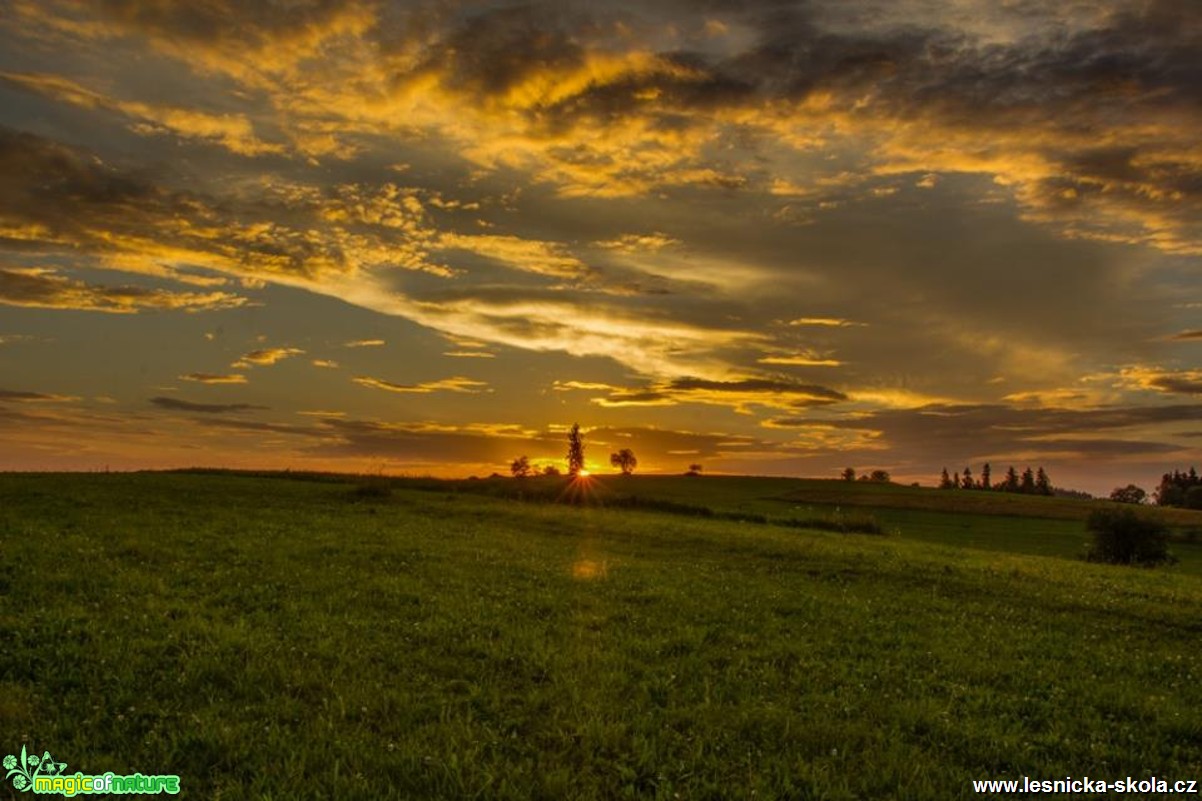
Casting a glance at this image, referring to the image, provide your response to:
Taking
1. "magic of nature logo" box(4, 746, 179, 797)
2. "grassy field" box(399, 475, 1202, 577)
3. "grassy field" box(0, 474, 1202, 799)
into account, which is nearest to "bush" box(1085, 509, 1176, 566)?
"grassy field" box(399, 475, 1202, 577)

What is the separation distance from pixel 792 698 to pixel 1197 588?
32260 millimetres

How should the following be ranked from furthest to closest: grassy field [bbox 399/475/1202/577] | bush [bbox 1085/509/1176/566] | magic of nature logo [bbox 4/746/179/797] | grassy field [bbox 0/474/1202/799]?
grassy field [bbox 399/475/1202/577] → bush [bbox 1085/509/1176/566] → grassy field [bbox 0/474/1202/799] → magic of nature logo [bbox 4/746/179/797]

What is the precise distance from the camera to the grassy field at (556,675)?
31.3ft

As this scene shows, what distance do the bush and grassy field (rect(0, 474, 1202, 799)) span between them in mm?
33945

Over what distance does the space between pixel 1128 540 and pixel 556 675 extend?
6016 cm

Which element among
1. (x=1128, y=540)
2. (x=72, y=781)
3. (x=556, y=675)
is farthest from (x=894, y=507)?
(x=72, y=781)

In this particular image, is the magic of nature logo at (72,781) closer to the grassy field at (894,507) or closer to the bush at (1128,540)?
the grassy field at (894,507)

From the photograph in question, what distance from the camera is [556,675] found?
13.1m

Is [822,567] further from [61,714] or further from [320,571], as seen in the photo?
[61,714]

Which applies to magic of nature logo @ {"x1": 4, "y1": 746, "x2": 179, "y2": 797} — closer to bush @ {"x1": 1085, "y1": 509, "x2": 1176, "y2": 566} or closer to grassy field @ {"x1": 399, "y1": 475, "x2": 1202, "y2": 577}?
grassy field @ {"x1": 399, "y1": 475, "x2": 1202, "y2": 577}

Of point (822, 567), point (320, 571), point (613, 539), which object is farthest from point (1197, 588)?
point (320, 571)

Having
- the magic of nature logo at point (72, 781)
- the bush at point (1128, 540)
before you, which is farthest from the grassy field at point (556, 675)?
the bush at point (1128, 540)

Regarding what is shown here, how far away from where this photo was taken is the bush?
5672 centimetres

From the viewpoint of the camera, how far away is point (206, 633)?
14.7 m
